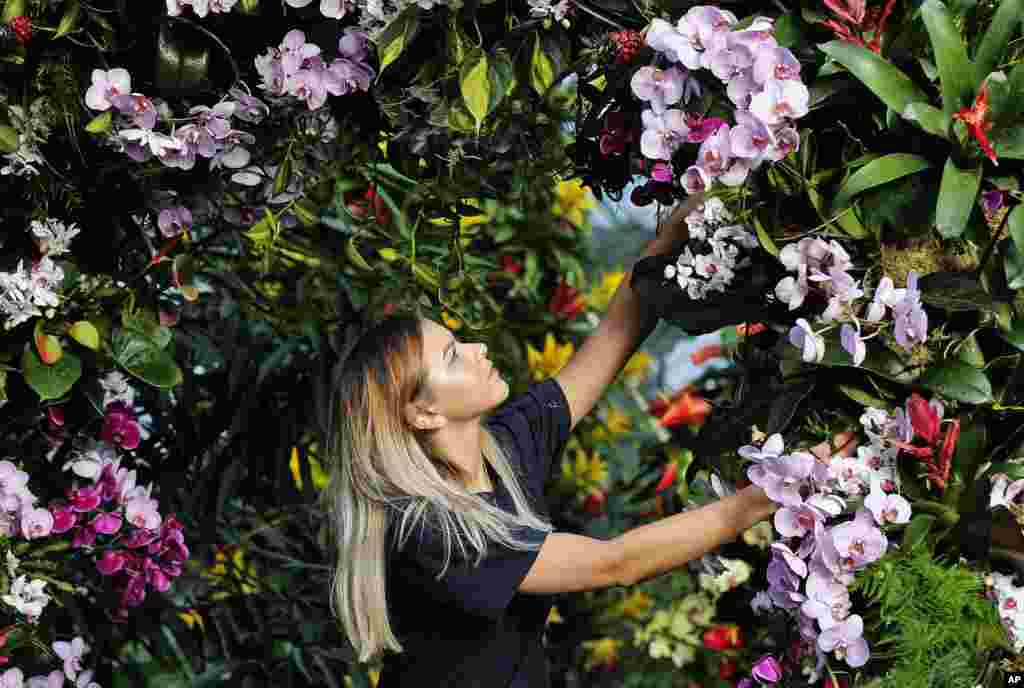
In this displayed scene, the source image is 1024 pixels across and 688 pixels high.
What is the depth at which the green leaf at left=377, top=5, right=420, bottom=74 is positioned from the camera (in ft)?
6.30

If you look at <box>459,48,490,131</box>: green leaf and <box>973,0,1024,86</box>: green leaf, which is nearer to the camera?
<box>973,0,1024,86</box>: green leaf

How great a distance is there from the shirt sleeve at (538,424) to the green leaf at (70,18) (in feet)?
2.87

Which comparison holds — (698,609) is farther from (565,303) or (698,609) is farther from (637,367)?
(565,303)

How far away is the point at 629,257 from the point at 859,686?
3014mm

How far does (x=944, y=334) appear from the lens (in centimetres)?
170

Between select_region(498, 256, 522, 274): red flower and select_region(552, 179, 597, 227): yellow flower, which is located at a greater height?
select_region(552, 179, 597, 227): yellow flower

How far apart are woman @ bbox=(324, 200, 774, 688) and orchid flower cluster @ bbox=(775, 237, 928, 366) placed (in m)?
0.37

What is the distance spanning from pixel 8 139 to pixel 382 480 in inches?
28.5

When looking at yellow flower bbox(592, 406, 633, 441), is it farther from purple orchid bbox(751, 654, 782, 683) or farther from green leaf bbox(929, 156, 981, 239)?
green leaf bbox(929, 156, 981, 239)

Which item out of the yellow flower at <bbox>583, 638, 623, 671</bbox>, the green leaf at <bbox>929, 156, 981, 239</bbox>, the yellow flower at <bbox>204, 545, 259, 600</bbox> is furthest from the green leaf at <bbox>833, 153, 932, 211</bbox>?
the yellow flower at <bbox>583, 638, 623, 671</bbox>

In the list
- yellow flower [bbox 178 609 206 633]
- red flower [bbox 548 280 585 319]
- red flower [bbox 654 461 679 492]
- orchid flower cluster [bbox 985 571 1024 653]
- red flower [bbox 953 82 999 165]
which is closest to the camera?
red flower [bbox 953 82 999 165]

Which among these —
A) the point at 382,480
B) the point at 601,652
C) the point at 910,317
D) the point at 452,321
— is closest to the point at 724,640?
the point at 601,652

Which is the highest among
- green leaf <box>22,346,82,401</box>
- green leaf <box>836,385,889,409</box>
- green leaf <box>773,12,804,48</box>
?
green leaf <box>773,12,804,48</box>

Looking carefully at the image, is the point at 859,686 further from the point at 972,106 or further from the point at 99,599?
the point at 99,599
